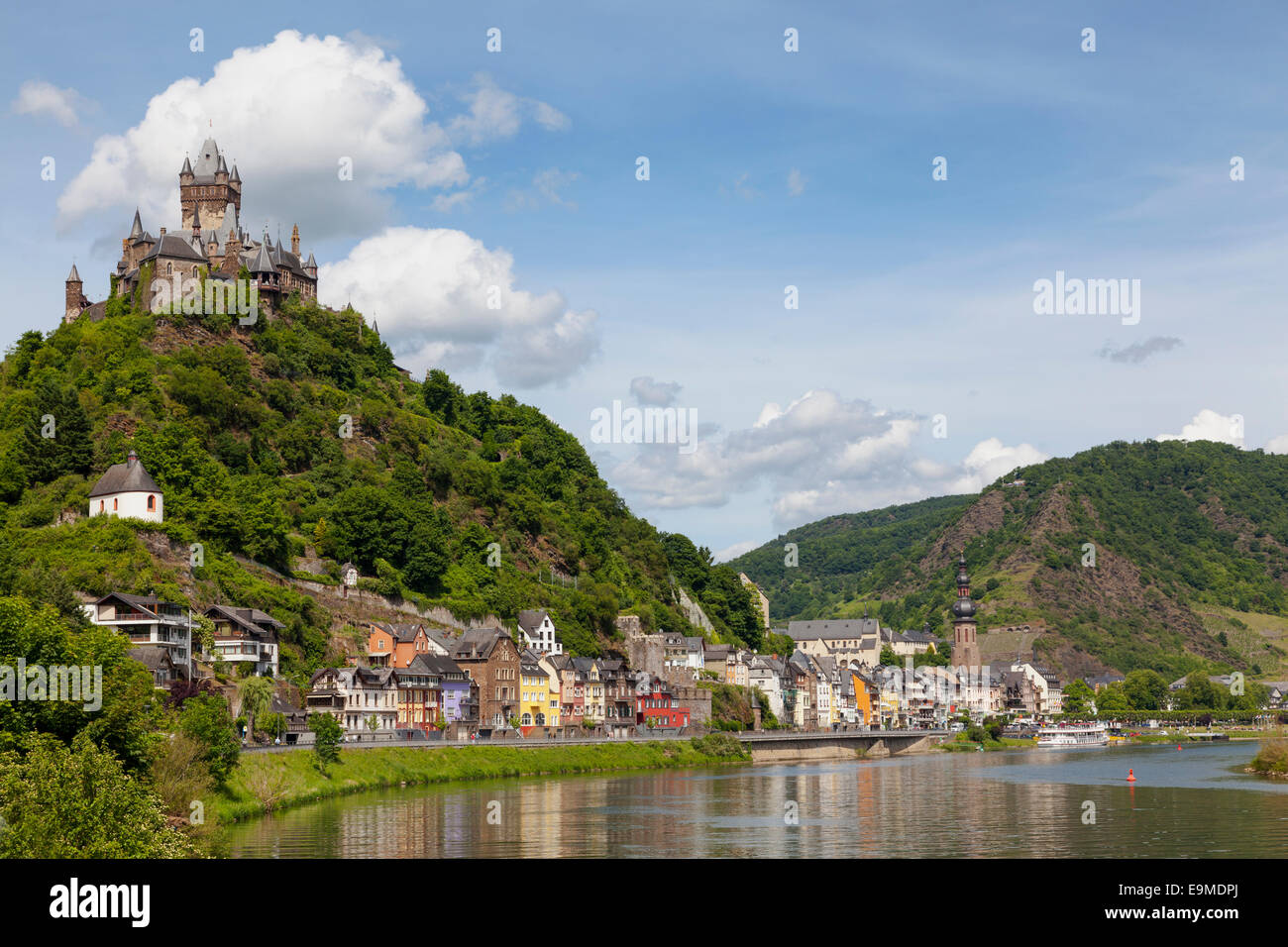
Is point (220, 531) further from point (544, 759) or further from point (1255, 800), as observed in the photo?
point (1255, 800)

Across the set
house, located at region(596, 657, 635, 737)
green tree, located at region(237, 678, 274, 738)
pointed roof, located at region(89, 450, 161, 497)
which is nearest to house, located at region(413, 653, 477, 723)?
house, located at region(596, 657, 635, 737)

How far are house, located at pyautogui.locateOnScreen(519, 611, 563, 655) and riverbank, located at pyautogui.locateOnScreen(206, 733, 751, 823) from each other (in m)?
17.7

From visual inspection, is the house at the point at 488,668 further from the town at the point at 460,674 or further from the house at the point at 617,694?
the house at the point at 617,694

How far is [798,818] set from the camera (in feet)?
215

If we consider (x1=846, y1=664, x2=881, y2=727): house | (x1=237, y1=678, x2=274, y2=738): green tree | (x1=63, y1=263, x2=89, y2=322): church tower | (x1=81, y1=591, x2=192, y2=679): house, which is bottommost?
(x1=846, y1=664, x2=881, y2=727): house

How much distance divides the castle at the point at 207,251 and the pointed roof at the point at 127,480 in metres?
38.9

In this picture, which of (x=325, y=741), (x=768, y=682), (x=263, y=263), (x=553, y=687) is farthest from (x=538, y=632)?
(x=263, y=263)

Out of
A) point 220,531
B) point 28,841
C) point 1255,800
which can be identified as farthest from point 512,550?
point 28,841

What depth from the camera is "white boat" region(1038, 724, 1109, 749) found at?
173875mm

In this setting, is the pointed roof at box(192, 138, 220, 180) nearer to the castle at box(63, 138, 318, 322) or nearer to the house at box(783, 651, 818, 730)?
the castle at box(63, 138, 318, 322)

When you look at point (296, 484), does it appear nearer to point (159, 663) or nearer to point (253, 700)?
point (253, 700)

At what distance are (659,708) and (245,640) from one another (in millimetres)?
56185

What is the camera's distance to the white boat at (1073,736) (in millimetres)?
173875
